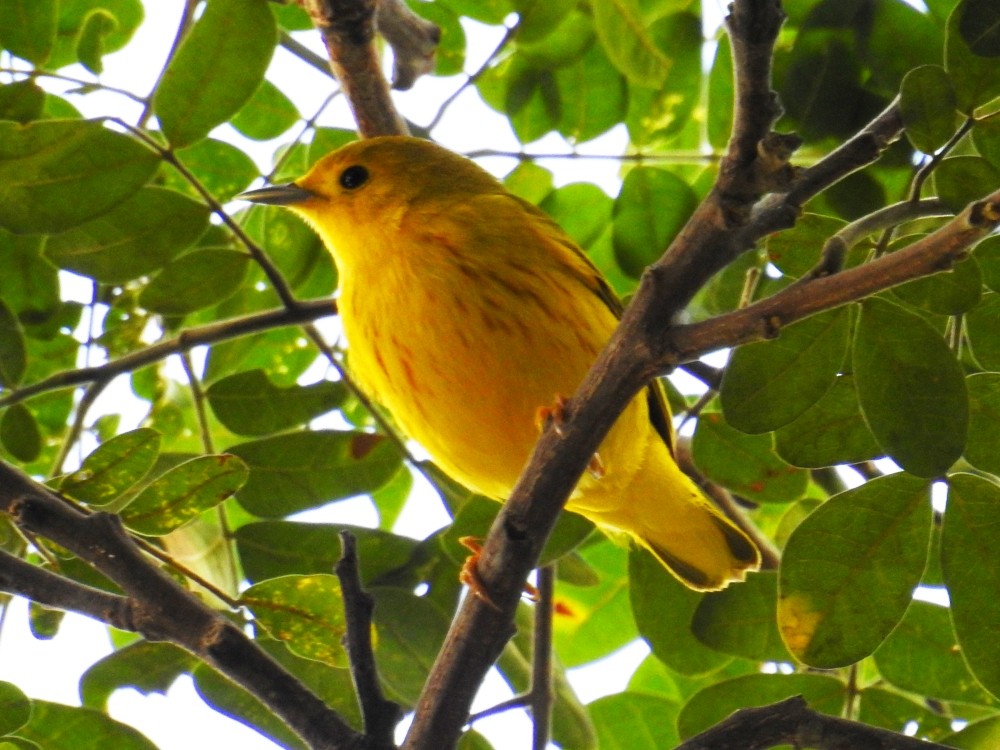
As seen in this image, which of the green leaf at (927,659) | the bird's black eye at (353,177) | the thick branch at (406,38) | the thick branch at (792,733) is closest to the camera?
the thick branch at (792,733)

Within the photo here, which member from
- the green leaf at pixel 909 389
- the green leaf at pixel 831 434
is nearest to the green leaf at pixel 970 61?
the green leaf at pixel 909 389

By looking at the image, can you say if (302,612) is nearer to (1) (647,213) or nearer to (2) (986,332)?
(2) (986,332)

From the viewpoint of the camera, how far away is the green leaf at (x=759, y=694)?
2.42 meters

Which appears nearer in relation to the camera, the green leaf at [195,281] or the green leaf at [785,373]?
the green leaf at [785,373]

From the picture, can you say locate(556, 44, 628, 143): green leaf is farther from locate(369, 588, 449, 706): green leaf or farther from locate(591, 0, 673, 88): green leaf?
locate(369, 588, 449, 706): green leaf

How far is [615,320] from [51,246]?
1.34 m

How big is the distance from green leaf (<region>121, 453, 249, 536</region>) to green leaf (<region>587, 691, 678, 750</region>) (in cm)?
119

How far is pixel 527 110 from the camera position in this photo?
129 inches

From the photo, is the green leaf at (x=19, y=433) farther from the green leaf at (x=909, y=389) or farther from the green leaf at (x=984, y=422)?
the green leaf at (x=984, y=422)

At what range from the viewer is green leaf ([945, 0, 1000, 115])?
1972 millimetres

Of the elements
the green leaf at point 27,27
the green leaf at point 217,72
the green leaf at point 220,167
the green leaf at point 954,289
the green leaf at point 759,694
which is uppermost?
the green leaf at point 220,167

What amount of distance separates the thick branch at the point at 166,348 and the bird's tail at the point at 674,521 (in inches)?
37.1

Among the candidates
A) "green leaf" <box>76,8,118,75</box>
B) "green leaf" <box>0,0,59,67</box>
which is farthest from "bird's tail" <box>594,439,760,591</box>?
"green leaf" <box>0,0,59,67</box>

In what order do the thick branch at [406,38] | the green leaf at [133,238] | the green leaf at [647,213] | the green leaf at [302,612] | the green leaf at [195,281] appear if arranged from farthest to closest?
the green leaf at [647,213] < the thick branch at [406,38] < the green leaf at [195,281] < the green leaf at [133,238] < the green leaf at [302,612]
